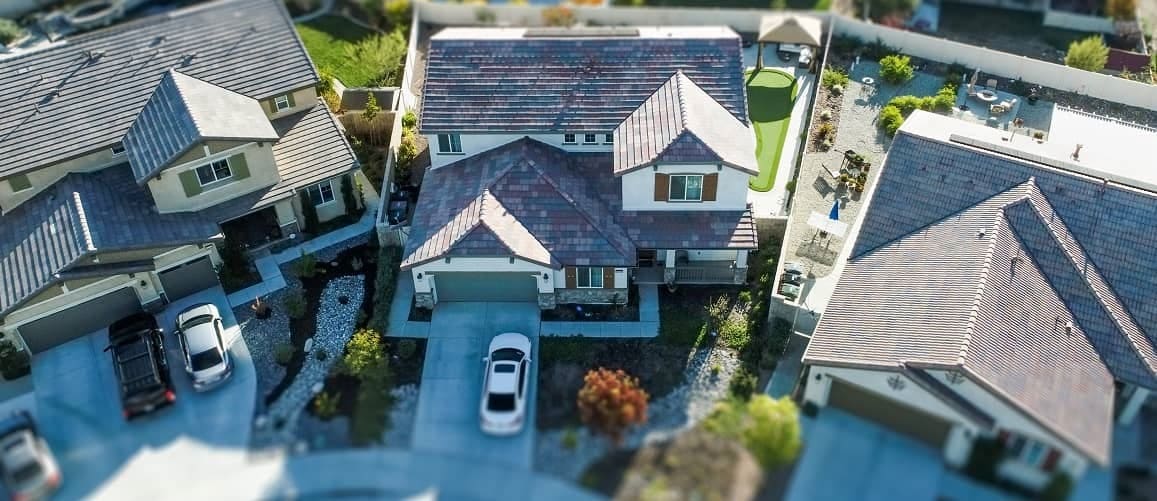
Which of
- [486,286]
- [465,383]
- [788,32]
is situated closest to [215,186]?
[486,286]

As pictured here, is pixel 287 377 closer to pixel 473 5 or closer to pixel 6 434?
pixel 6 434

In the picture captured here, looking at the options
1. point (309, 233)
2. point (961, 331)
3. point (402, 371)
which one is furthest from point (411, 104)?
point (961, 331)

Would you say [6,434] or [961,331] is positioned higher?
[961,331]

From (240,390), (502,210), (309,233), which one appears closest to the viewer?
(240,390)

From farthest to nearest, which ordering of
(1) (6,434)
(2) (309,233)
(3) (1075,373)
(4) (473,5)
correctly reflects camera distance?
(4) (473,5)
(2) (309,233)
(1) (6,434)
(3) (1075,373)

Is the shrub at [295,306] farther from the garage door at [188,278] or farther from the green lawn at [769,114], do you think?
the green lawn at [769,114]

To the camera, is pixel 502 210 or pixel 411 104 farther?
pixel 411 104

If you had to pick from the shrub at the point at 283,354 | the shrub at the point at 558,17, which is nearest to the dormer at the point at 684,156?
the shrub at the point at 283,354
